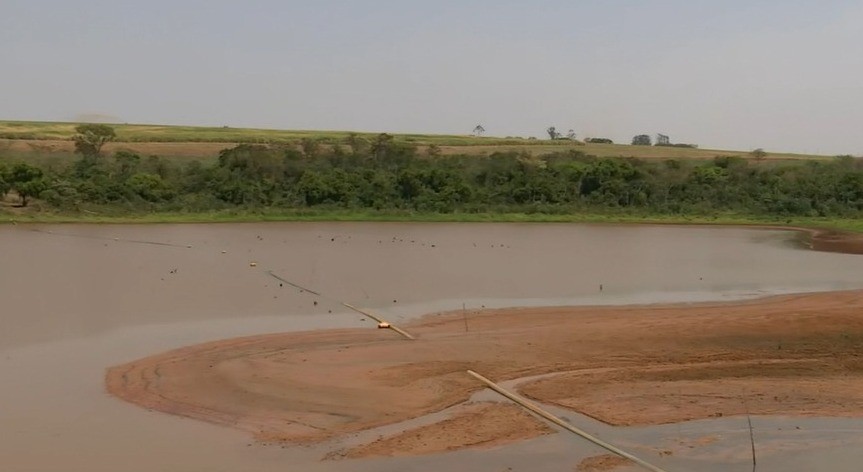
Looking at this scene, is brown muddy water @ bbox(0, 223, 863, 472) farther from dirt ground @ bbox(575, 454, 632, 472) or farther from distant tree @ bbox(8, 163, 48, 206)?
distant tree @ bbox(8, 163, 48, 206)

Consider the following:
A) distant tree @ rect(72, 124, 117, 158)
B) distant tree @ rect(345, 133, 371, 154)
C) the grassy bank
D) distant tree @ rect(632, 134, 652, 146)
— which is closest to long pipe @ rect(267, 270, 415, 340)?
the grassy bank

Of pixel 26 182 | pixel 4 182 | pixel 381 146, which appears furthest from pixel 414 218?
pixel 4 182

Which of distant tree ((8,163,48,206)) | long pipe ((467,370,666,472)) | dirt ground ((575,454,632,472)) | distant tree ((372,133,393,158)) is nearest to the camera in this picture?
dirt ground ((575,454,632,472))

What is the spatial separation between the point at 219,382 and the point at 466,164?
107 feet

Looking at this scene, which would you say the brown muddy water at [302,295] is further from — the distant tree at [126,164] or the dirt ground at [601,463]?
the distant tree at [126,164]

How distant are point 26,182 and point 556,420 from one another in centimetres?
2658

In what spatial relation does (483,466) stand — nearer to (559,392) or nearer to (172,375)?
(559,392)

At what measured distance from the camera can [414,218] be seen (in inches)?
1288

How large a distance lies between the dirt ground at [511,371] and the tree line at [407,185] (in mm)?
21276

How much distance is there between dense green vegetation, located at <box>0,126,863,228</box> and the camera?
3262cm

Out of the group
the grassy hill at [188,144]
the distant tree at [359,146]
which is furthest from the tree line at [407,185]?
the grassy hill at [188,144]

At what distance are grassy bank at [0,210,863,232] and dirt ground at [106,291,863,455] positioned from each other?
1844 centimetres

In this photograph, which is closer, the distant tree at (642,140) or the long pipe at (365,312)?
the long pipe at (365,312)

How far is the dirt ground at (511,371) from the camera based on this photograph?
870 centimetres
